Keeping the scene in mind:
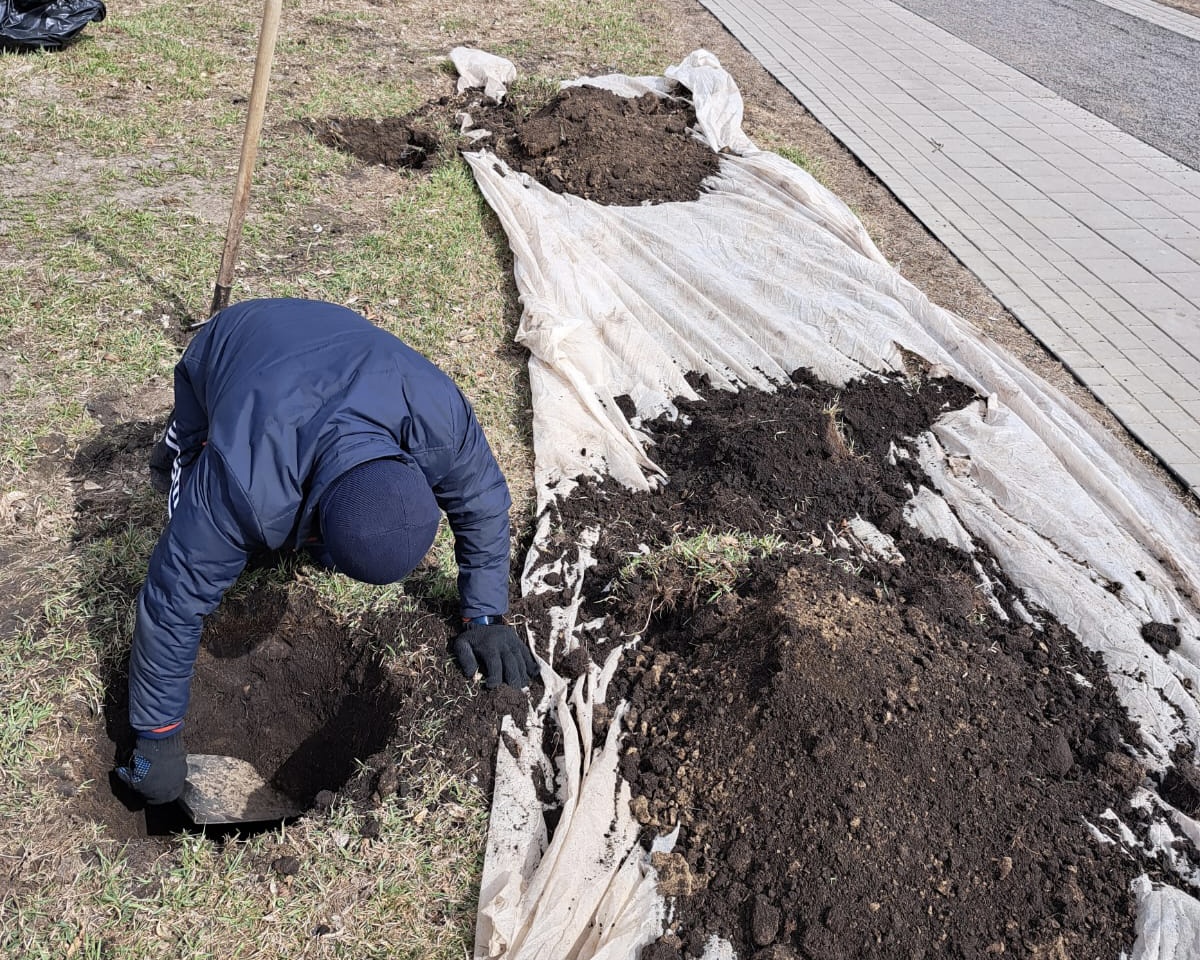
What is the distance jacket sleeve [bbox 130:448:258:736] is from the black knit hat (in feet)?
0.79

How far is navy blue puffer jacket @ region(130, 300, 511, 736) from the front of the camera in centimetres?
216

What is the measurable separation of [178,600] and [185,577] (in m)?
0.07

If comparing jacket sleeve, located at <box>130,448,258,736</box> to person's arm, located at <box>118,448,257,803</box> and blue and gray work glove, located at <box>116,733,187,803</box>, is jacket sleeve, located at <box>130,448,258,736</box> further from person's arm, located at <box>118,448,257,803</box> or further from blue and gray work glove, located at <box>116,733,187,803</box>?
blue and gray work glove, located at <box>116,733,187,803</box>

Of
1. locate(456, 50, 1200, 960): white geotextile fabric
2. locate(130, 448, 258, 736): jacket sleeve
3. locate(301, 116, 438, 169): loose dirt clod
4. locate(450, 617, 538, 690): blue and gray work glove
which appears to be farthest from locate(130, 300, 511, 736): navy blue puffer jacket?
locate(301, 116, 438, 169): loose dirt clod

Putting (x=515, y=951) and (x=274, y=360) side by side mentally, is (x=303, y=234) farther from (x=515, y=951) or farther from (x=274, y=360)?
(x=515, y=951)

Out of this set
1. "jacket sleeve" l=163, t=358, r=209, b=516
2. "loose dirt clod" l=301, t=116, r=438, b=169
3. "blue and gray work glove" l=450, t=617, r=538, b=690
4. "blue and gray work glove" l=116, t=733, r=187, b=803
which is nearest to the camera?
"blue and gray work glove" l=116, t=733, r=187, b=803

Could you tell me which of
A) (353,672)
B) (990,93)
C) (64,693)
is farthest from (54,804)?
(990,93)

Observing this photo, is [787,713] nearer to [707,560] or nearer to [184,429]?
[707,560]

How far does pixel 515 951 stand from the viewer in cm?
224

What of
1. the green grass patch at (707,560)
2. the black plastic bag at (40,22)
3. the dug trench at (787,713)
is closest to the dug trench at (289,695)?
the dug trench at (787,713)

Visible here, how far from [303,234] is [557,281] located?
1643mm

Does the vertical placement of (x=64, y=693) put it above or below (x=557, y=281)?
below

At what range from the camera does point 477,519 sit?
8.71ft

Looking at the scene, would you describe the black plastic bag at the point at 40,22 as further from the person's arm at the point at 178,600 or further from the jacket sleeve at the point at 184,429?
the person's arm at the point at 178,600
